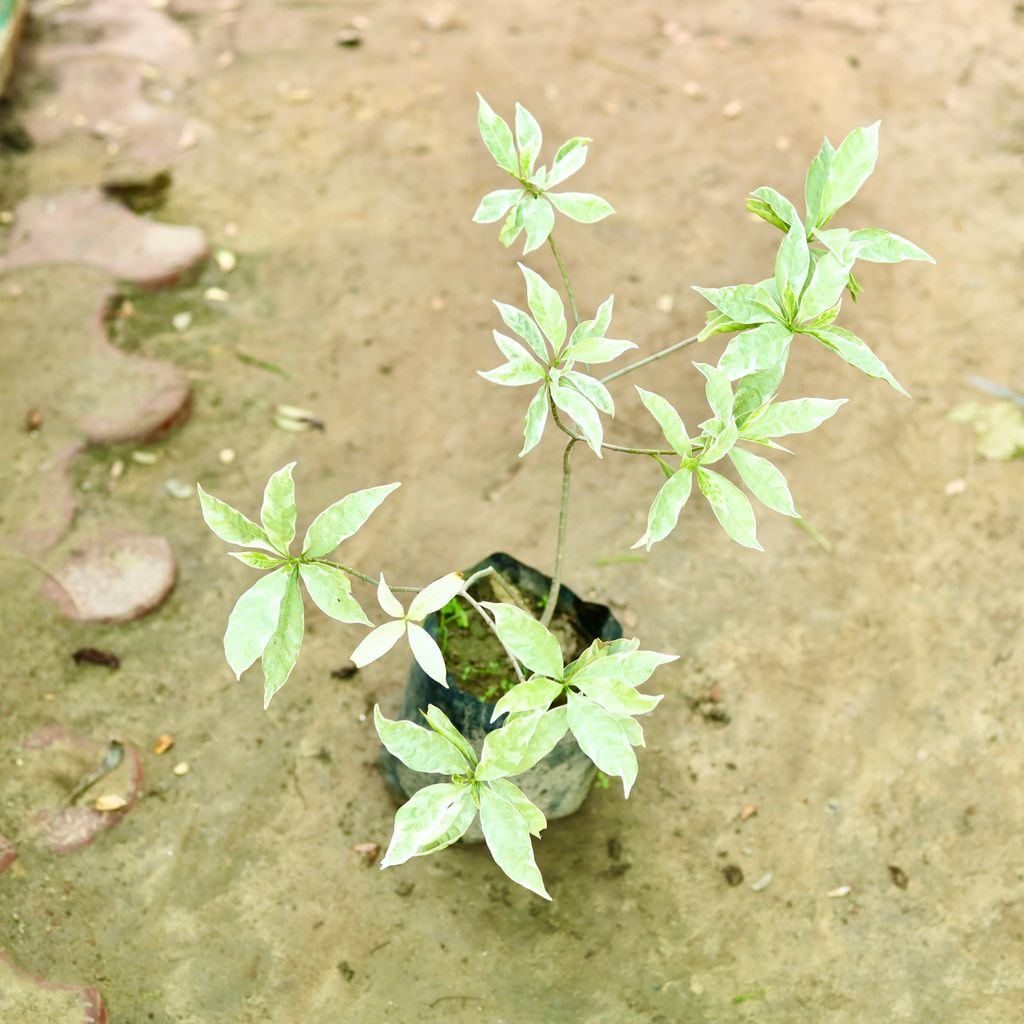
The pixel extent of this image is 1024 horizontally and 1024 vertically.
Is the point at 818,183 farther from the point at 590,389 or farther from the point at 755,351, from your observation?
the point at 590,389

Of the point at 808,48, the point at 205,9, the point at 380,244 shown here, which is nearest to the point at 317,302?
the point at 380,244

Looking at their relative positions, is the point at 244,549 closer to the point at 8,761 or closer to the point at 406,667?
the point at 406,667

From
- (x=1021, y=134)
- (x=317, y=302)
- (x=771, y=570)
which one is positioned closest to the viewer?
(x=771, y=570)

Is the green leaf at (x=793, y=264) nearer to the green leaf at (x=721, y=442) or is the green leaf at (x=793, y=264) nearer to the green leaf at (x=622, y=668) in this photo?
the green leaf at (x=721, y=442)

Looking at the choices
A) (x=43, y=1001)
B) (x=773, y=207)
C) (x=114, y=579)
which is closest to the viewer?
(x=773, y=207)

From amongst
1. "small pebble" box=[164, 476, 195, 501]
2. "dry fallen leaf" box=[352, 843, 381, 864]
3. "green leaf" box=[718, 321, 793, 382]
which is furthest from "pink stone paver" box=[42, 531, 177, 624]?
"green leaf" box=[718, 321, 793, 382]

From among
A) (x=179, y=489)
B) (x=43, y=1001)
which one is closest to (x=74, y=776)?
(x=43, y=1001)

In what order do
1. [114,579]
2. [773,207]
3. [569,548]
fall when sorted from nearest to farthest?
1. [773,207]
2. [114,579]
3. [569,548]
